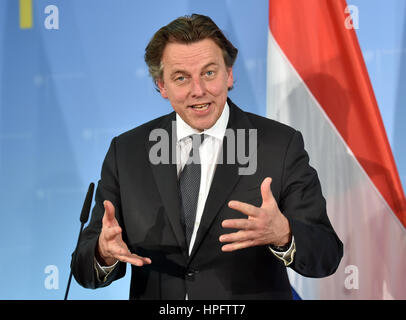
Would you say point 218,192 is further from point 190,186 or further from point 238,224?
point 238,224

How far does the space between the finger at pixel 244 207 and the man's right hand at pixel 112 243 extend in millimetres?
293

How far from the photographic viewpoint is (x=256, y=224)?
4.37 ft

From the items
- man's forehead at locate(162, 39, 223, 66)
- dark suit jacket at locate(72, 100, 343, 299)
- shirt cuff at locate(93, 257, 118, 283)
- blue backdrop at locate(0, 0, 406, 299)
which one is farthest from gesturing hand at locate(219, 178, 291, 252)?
blue backdrop at locate(0, 0, 406, 299)

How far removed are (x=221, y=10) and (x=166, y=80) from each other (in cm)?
108

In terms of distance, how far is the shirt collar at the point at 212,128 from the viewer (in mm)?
1767

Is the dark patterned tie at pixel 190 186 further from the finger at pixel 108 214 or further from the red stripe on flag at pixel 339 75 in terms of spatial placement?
the red stripe on flag at pixel 339 75

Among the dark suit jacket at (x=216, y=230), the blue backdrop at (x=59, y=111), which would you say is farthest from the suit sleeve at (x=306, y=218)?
the blue backdrop at (x=59, y=111)

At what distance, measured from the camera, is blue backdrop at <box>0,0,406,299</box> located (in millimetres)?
2848

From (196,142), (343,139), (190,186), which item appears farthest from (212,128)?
(343,139)

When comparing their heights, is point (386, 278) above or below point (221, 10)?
below

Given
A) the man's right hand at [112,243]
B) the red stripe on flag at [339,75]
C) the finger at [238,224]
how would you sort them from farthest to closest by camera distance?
the red stripe on flag at [339,75] < the man's right hand at [112,243] < the finger at [238,224]
